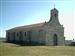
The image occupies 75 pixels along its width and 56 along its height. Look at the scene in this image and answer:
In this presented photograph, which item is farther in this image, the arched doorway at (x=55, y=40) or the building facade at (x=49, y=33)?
the arched doorway at (x=55, y=40)

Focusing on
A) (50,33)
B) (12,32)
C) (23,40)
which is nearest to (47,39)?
(50,33)

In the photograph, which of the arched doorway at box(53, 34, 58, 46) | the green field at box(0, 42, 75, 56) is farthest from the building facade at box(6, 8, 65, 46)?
the green field at box(0, 42, 75, 56)

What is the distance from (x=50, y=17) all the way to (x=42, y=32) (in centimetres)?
432

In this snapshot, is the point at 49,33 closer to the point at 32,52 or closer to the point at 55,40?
the point at 55,40

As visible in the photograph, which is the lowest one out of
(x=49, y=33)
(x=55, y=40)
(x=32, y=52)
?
(x=32, y=52)

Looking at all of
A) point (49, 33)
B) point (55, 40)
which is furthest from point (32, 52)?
point (55, 40)

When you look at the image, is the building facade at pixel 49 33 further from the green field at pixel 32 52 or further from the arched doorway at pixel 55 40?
the green field at pixel 32 52

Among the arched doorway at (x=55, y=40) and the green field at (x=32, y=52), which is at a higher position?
the arched doorway at (x=55, y=40)

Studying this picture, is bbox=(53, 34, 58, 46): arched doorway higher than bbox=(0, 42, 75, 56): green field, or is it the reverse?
bbox=(53, 34, 58, 46): arched doorway

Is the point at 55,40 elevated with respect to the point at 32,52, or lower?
elevated

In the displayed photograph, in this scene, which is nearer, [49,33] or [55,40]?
[49,33]

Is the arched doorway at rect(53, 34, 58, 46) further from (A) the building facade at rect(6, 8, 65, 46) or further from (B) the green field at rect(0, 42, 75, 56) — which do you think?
(B) the green field at rect(0, 42, 75, 56)

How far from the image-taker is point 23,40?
46062 mm

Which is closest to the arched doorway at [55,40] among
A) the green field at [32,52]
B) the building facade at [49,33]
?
the building facade at [49,33]
